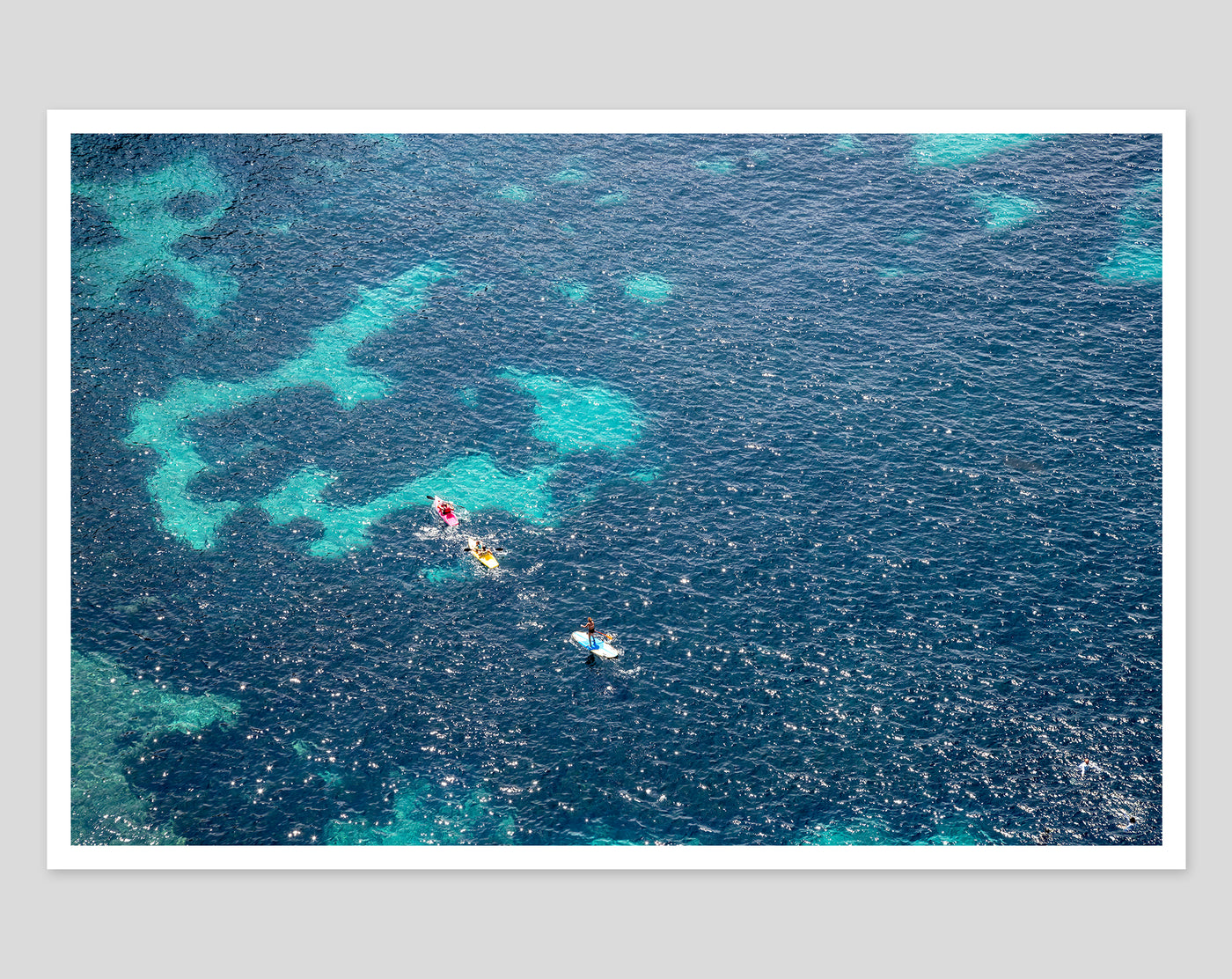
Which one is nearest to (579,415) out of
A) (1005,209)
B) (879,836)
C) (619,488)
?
(619,488)

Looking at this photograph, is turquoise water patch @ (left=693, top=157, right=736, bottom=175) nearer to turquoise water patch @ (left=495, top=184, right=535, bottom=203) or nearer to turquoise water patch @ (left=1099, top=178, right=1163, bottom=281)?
turquoise water patch @ (left=495, top=184, right=535, bottom=203)

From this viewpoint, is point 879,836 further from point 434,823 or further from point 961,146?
point 961,146

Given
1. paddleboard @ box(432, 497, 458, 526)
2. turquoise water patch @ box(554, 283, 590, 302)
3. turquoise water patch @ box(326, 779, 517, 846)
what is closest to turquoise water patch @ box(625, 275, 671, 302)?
turquoise water patch @ box(554, 283, 590, 302)

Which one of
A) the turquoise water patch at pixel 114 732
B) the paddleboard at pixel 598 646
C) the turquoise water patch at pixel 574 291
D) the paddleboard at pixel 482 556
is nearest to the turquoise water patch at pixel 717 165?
the turquoise water patch at pixel 574 291


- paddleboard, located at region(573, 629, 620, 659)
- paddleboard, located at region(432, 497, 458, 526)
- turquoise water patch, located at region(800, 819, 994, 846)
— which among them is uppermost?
paddleboard, located at region(432, 497, 458, 526)

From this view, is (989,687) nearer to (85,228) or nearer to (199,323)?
(199,323)

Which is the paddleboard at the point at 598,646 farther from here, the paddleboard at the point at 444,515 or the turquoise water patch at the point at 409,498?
the paddleboard at the point at 444,515

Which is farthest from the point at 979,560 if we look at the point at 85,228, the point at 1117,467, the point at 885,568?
the point at 85,228
